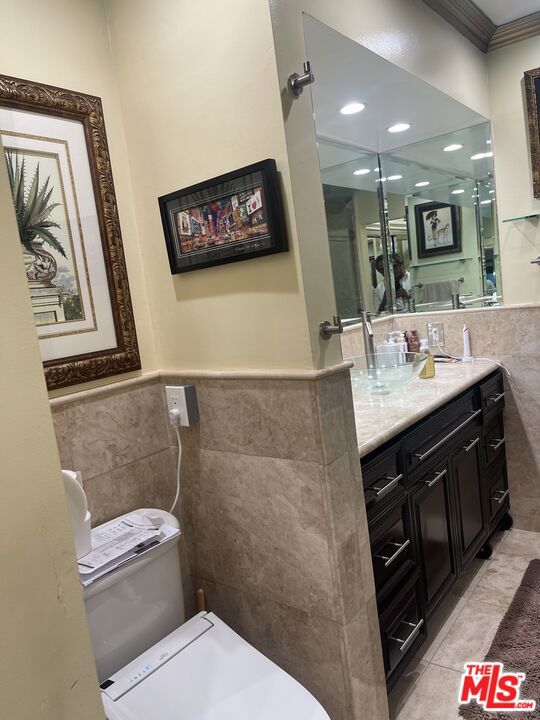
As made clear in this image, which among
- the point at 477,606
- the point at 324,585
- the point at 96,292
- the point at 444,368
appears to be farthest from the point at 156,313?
the point at 477,606

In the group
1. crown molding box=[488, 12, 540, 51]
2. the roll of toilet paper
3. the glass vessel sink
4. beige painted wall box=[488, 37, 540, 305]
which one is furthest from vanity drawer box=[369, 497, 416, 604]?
crown molding box=[488, 12, 540, 51]

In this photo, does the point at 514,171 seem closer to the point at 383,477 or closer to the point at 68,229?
the point at 383,477

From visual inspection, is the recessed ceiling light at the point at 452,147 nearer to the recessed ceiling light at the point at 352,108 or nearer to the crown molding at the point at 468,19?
the crown molding at the point at 468,19

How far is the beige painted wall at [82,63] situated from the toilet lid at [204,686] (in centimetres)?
74

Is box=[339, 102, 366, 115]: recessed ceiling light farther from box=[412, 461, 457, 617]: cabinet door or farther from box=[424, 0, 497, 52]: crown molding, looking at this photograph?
box=[412, 461, 457, 617]: cabinet door

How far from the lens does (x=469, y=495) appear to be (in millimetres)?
2254

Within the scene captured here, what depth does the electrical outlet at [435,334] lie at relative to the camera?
2.83 meters

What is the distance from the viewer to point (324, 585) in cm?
141

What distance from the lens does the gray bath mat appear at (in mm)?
1654

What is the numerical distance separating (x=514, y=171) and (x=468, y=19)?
721 millimetres

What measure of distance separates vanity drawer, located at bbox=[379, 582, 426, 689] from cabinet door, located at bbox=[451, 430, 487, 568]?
0.44 m

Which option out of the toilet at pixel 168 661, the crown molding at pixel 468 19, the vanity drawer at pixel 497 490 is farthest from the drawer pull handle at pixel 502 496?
the crown molding at pixel 468 19

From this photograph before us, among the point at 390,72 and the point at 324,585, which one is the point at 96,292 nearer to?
the point at 324,585

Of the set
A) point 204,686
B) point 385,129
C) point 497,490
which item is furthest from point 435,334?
point 204,686
